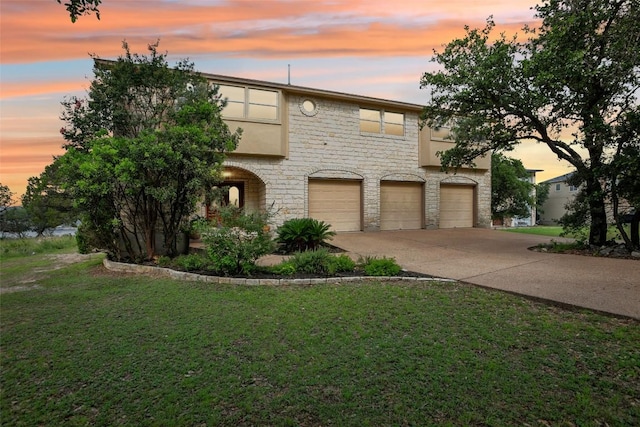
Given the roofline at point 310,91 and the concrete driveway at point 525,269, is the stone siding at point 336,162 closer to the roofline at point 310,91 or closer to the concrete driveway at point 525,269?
the roofline at point 310,91

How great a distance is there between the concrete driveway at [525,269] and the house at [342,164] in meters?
3.18

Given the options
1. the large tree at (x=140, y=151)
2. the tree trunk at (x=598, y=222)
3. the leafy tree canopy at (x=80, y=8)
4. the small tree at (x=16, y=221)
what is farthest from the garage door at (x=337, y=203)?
the small tree at (x=16, y=221)

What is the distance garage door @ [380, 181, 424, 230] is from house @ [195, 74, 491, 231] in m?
Result: 0.05

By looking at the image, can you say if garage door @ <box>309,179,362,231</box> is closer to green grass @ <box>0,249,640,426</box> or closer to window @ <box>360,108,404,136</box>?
window @ <box>360,108,404,136</box>

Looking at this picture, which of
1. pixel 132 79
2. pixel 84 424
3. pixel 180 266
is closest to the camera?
pixel 84 424

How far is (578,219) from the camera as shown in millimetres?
9117

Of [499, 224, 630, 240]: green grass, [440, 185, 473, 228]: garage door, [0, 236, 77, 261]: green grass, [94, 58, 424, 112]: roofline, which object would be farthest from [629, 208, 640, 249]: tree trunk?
[0, 236, 77, 261]: green grass

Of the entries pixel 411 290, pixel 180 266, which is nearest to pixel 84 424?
pixel 411 290

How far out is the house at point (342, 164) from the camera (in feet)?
38.3

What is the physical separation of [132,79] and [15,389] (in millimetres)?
7627

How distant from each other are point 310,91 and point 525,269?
9.47 m

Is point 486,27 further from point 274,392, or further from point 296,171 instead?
point 274,392

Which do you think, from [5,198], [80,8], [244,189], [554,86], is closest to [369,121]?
[244,189]

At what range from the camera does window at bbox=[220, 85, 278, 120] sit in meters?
11.3
